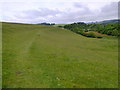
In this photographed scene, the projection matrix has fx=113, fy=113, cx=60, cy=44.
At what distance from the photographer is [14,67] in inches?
655

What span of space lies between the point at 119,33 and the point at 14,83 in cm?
11006

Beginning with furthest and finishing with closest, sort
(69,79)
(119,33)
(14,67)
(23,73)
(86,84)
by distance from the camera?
1. (119,33)
2. (14,67)
3. (23,73)
4. (69,79)
5. (86,84)

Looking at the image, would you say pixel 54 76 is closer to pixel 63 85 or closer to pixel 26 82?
pixel 63 85

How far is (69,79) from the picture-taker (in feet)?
45.2

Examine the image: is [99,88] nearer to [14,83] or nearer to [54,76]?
[54,76]

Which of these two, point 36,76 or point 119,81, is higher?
point 36,76

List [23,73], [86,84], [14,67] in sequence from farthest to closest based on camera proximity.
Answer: [14,67] → [23,73] → [86,84]

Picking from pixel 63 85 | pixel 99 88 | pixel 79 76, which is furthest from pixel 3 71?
pixel 99 88

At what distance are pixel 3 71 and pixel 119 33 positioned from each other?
358ft

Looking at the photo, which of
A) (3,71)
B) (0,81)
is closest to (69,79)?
(0,81)

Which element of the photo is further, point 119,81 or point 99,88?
point 119,81

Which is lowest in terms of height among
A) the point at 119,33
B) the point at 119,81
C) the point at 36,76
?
the point at 119,81

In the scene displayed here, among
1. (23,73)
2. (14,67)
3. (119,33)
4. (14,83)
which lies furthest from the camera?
(119,33)

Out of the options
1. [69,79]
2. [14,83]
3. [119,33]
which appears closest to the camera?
[14,83]
